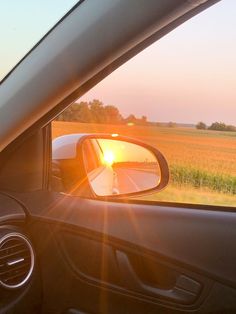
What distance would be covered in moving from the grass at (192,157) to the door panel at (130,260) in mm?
167

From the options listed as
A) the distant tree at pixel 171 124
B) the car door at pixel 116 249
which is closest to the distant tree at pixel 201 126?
the distant tree at pixel 171 124

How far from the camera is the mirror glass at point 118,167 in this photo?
291cm

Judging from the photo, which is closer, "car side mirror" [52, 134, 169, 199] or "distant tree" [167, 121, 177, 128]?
"distant tree" [167, 121, 177, 128]

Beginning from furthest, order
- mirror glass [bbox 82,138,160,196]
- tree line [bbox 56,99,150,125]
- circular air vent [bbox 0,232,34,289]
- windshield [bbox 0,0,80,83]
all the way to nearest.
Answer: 1. mirror glass [bbox 82,138,160,196]
2. tree line [bbox 56,99,150,125]
3. circular air vent [bbox 0,232,34,289]
4. windshield [bbox 0,0,80,83]

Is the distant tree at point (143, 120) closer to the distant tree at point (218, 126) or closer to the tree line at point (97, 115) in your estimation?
the tree line at point (97, 115)

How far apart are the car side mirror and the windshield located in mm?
681

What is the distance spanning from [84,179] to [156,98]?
66 cm

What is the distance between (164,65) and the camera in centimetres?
254

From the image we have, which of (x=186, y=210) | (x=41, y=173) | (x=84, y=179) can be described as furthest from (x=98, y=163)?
(x=186, y=210)

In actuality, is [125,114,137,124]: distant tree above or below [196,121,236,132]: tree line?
above

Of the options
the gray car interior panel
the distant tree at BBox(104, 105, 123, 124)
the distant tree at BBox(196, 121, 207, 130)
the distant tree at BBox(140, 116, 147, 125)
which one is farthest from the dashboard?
the distant tree at BBox(196, 121, 207, 130)

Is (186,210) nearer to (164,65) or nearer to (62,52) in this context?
(164,65)

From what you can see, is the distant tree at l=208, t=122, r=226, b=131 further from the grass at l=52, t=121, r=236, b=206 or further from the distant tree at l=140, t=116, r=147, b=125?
the distant tree at l=140, t=116, r=147, b=125

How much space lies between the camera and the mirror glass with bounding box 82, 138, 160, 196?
Result: 9.53ft
